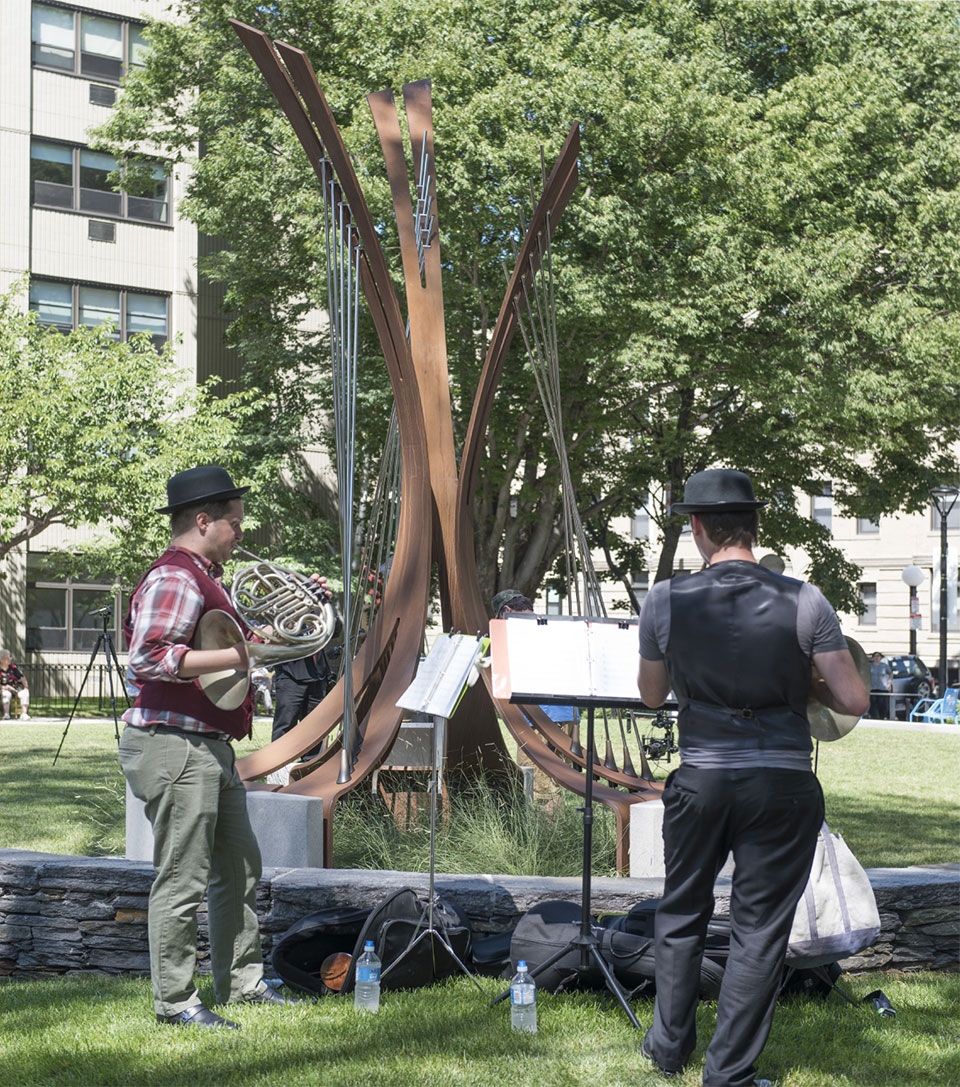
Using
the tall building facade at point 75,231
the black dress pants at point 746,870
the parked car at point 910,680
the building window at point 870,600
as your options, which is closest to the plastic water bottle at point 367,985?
Result: the black dress pants at point 746,870

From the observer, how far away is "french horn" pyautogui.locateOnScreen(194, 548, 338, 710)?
180 inches

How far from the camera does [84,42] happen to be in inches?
1240

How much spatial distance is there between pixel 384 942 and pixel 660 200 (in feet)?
54.2

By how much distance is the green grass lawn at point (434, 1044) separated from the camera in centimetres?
410

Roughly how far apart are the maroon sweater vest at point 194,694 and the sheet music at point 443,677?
0.62 meters

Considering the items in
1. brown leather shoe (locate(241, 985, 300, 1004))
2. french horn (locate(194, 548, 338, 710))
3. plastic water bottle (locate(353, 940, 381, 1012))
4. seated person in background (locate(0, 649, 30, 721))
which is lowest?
seated person in background (locate(0, 649, 30, 721))

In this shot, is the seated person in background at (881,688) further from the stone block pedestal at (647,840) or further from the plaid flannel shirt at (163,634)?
the plaid flannel shirt at (163,634)

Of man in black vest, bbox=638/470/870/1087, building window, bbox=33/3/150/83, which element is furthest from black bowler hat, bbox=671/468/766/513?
building window, bbox=33/3/150/83

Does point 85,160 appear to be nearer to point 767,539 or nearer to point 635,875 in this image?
point 767,539

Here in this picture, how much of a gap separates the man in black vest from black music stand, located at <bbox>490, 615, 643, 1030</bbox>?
1.78 ft

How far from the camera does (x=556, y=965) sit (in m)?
5.01

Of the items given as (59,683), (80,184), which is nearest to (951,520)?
(59,683)

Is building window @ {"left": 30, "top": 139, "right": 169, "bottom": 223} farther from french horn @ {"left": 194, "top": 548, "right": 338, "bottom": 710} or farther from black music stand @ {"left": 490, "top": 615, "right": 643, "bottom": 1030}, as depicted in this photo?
black music stand @ {"left": 490, "top": 615, "right": 643, "bottom": 1030}

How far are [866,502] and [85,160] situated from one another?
20027 mm
